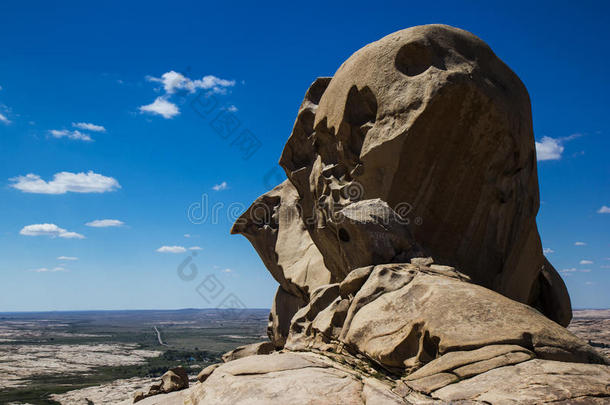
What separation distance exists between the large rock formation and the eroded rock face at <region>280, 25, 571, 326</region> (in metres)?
0.04

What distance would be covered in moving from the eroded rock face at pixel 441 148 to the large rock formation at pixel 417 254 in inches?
1.5

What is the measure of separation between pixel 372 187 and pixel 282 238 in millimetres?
8813

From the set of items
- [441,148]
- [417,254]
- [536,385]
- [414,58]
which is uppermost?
[414,58]

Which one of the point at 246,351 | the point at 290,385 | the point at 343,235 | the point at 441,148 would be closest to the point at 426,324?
the point at 290,385

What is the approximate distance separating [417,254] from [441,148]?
3608mm

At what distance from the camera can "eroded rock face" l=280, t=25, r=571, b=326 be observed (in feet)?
40.3

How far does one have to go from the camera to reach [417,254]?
1033cm

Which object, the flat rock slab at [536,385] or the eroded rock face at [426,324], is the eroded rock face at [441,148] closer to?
the eroded rock face at [426,324]

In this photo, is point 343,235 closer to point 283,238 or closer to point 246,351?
point 246,351

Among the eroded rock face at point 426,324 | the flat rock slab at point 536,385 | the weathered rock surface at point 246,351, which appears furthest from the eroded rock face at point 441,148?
the flat rock slab at point 536,385

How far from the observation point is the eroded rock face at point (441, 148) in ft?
40.3

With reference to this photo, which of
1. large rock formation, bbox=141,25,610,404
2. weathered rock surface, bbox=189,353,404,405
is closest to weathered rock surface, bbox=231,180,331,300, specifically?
large rock formation, bbox=141,25,610,404

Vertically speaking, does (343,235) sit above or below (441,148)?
below

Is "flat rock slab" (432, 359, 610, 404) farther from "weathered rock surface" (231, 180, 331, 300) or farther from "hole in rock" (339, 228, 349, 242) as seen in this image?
"weathered rock surface" (231, 180, 331, 300)
